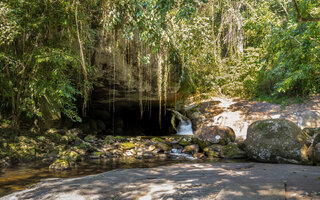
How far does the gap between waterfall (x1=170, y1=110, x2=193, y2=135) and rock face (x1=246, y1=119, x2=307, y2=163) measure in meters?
7.00

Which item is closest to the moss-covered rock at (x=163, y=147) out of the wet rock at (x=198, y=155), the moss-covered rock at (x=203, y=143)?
the moss-covered rock at (x=203, y=143)

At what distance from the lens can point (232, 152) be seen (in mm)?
7523

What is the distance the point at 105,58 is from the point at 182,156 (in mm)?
5238

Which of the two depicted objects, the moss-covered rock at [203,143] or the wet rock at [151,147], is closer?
the moss-covered rock at [203,143]

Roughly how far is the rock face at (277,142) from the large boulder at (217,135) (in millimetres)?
2185

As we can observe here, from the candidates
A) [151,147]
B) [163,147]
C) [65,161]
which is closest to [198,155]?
[163,147]

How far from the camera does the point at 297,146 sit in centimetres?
620

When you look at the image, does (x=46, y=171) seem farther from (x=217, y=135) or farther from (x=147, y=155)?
(x=217, y=135)

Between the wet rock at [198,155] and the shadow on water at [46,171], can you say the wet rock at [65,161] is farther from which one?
the wet rock at [198,155]

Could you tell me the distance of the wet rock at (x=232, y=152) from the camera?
7.33 meters

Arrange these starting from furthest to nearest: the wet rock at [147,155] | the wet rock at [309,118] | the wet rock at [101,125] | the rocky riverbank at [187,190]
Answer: the wet rock at [101,125]
the wet rock at [309,118]
the wet rock at [147,155]
the rocky riverbank at [187,190]

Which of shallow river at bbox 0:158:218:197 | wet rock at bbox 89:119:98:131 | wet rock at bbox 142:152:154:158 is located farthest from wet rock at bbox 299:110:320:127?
wet rock at bbox 89:119:98:131

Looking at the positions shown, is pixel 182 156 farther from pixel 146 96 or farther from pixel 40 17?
pixel 40 17

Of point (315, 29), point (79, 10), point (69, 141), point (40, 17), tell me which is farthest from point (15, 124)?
point (315, 29)
